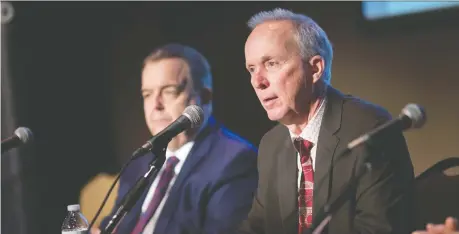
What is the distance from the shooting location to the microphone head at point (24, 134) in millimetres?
3072

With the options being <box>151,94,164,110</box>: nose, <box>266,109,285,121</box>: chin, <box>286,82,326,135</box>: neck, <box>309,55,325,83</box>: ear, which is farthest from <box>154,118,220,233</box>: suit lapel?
<box>309,55,325,83</box>: ear

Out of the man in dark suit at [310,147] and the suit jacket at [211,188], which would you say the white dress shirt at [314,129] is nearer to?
the man in dark suit at [310,147]

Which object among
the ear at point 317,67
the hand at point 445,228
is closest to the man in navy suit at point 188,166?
the ear at point 317,67

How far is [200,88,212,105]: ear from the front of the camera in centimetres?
277

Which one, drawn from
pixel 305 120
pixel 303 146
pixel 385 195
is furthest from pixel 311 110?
pixel 385 195

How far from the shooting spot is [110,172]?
2975 millimetres

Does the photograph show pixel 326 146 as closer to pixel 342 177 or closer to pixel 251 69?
pixel 342 177

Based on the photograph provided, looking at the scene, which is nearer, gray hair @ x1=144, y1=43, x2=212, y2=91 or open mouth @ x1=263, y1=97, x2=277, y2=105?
open mouth @ x1=263, y1=97, x2=277, y2=105

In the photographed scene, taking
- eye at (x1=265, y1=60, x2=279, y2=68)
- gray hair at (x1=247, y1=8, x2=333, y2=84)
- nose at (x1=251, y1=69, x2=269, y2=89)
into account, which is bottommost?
nose at (x1=251, y1=69, x2=269, y2=89)

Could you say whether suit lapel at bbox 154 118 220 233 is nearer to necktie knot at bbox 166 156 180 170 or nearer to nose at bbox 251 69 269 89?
necktie knot at bbox 166 156 180 170

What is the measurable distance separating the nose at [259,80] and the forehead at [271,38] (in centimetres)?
7

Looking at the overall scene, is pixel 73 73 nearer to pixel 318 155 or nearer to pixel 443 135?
pixel 318 155

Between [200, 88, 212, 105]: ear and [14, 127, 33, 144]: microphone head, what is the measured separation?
937 mm

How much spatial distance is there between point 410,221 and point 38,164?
1.84 m
